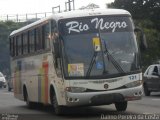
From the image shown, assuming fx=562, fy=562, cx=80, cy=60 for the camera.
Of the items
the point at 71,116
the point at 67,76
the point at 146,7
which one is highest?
the point at 146,7

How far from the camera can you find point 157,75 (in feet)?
88.5

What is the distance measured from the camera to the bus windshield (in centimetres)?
1579

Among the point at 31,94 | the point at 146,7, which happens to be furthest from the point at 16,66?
the point at 146,7

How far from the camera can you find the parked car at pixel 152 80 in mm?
27062

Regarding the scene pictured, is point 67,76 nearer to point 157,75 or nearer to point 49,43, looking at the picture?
point 49,43

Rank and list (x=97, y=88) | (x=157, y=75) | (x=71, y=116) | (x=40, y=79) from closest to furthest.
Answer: (x=97, y=88)
(x=71, y=116)
(x=40, y=79)
(x=157, y=75)

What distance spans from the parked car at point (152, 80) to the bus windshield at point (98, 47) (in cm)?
1095

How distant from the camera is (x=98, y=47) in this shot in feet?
52.4

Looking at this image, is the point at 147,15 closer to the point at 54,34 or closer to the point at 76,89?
the point at 54,34

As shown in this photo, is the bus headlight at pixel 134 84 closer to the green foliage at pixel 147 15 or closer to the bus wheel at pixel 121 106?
the bus wheel at pixel 121 106

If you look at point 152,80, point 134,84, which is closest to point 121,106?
point 134,84

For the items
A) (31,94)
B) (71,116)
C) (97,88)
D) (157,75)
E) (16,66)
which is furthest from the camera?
(157,75)

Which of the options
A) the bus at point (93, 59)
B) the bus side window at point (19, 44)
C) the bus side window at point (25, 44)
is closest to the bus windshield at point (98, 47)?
the bus at point (93, 59)

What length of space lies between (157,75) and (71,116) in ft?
36.2
